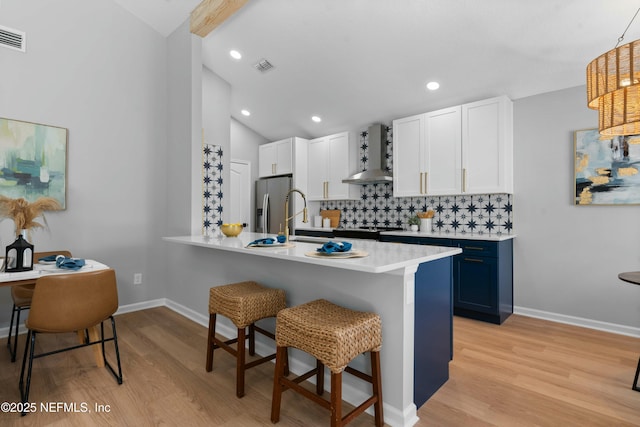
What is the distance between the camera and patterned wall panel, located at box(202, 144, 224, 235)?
12.6 ft

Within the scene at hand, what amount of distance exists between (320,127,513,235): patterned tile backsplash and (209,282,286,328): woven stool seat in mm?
2651

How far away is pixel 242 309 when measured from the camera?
79.2 inches

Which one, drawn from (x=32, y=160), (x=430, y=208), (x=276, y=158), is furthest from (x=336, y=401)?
(x=276, y=158)

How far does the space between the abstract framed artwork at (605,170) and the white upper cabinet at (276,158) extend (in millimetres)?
3667

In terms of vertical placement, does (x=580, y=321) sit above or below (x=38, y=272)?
below

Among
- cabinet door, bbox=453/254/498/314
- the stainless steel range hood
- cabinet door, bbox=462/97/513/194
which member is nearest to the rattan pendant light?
cabinet door, bbox=462/97/513/194

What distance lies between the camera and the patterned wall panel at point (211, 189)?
3.85 meters

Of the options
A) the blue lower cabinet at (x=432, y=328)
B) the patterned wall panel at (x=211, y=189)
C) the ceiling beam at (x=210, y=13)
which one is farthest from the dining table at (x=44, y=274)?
the ceiling beam at (x=210, y=13)

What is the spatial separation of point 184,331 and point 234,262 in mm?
878

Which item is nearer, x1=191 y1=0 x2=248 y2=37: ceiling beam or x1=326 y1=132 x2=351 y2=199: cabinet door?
x1=191 y1=0 x2=248 y2=37: ceiling beam

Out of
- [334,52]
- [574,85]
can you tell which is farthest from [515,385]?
[334,52]

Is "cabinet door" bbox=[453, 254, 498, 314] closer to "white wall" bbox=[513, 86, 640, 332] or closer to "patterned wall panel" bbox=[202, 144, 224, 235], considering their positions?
"white wall" bbox=[513, 86, 640, 332]

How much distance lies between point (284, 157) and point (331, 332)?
424 centimetres

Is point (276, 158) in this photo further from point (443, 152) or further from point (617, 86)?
point (617, 86)
